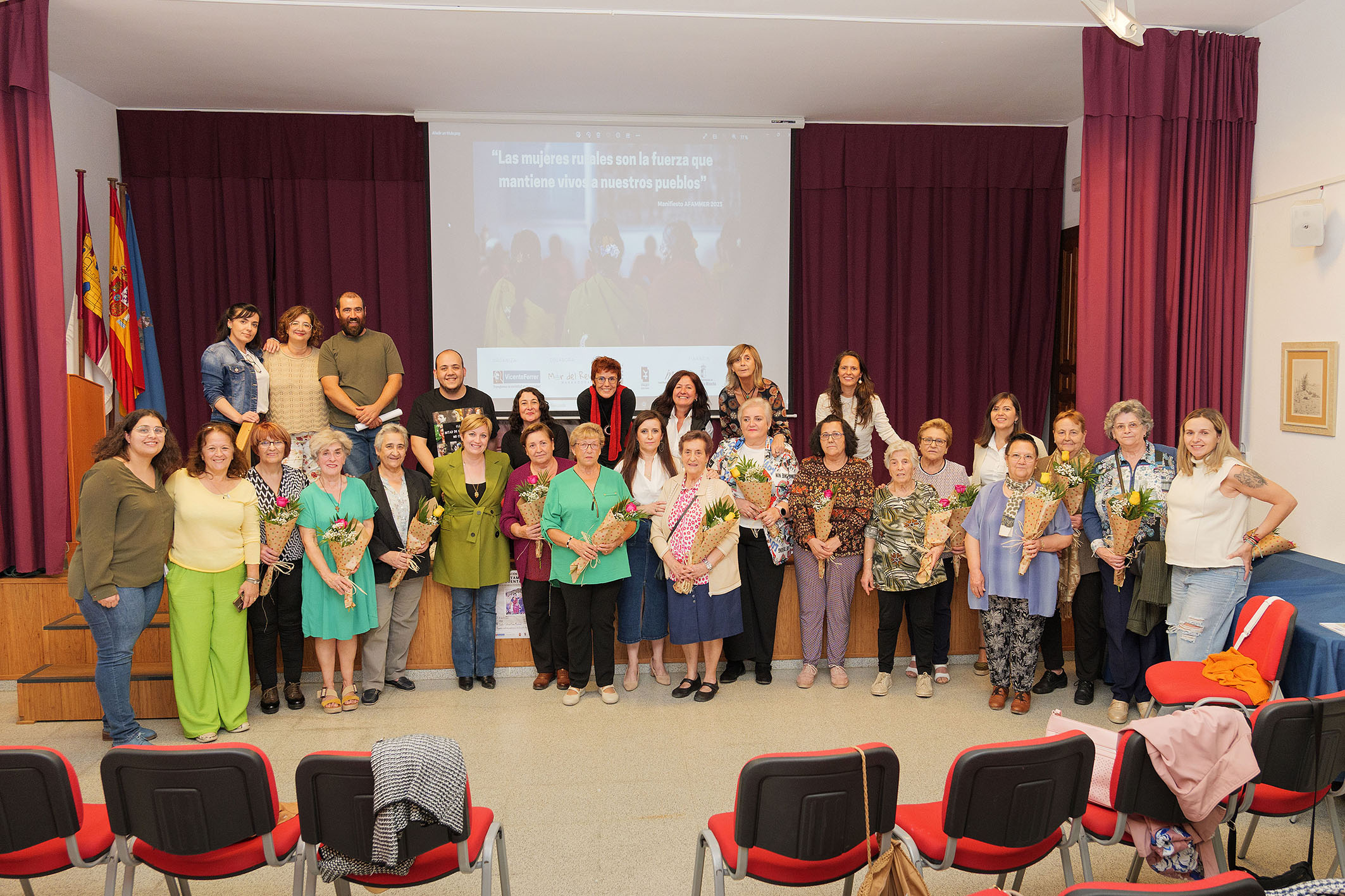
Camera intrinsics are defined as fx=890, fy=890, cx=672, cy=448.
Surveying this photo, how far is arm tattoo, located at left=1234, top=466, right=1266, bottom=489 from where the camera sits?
399cm

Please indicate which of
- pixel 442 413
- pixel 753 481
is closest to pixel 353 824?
pixel 753 481

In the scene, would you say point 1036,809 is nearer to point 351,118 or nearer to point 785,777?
point 785,777

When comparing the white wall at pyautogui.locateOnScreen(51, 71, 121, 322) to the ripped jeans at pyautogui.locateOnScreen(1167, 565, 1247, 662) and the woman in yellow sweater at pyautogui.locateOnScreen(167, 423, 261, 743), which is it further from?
the ripped jeans at pyautogui.locateOnScreen(1167, 565, 1247, 662)

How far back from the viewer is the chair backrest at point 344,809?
2289 mm

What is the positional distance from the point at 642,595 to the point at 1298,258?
4.18 meters

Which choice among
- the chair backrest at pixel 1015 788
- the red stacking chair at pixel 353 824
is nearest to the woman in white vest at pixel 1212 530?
the chair backrest at pixel 1015 788

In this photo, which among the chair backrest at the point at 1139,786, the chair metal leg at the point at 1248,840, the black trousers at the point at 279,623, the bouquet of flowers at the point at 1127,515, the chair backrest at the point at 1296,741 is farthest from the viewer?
the black trousers at the point at 279,623

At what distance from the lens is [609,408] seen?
567 cm

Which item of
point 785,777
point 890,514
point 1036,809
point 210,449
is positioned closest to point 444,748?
point 785,777

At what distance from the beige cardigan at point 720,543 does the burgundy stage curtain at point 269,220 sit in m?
3.85

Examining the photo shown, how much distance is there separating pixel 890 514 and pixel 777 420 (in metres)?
0.86

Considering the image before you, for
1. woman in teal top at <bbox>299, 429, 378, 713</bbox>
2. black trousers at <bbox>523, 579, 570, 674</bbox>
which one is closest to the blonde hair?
black trousers at <bbox>523, 579, 570, 674</bbox>

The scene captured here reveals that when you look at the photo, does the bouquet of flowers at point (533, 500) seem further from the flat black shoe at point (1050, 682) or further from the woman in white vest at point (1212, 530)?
the woman in white vest at point (1212, 530)

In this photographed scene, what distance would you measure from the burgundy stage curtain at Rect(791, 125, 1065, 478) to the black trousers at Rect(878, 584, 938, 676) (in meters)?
3.40
